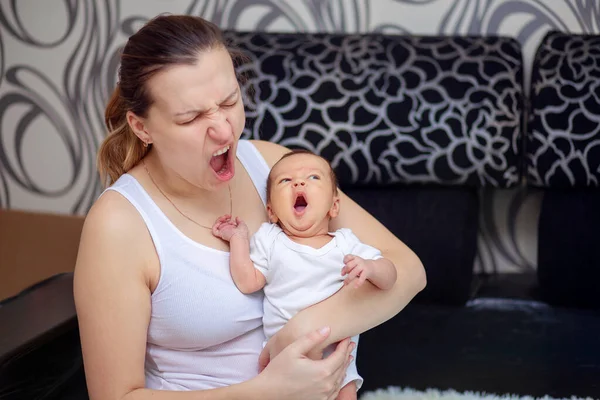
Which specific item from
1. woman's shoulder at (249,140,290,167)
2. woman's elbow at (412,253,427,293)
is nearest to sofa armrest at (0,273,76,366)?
woman's shoulder at (249,140,290,167)

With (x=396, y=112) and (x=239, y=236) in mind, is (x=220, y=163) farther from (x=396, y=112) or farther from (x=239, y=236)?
(x=396, y=112)

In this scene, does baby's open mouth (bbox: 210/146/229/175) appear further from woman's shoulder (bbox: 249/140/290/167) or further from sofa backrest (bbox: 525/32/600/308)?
sofa backrest (bbox: 525/32/600/308)

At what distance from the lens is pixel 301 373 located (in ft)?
4.11

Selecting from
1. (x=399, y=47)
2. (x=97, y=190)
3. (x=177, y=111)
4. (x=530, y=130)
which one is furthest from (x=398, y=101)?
(x=97, y=190)

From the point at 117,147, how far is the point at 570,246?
1.42 meters

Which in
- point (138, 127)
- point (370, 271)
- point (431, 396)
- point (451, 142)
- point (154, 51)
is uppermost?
point (154, 51)

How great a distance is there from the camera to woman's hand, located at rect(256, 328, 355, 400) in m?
1.25

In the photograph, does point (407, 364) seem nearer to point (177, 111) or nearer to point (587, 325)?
point (587, 325)

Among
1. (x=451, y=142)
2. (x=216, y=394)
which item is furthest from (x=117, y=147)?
(x=451, y=142)

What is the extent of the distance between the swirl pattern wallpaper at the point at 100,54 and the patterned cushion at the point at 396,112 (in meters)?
0.28

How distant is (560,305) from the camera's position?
7.25 feet

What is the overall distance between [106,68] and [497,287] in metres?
1.55

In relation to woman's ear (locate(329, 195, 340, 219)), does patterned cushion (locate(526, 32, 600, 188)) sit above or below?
above

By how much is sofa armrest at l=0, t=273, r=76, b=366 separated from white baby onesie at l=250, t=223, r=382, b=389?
50 centimetres
